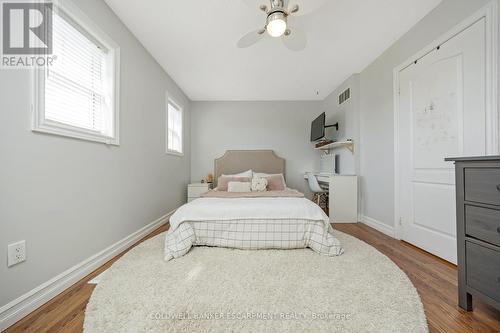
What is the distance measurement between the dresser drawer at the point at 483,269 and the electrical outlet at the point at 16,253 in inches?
104

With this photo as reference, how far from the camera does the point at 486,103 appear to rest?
5.41 feet

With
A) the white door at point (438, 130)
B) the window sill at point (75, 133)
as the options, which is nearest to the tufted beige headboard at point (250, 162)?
the white door at point (438, 130)

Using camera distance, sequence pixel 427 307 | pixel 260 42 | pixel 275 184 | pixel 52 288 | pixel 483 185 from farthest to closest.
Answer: pixel 275 184
pixel 260 42
pixel 52 288
pixel 427 307
pixel 483 185

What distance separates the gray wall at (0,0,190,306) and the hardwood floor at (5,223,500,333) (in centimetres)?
18

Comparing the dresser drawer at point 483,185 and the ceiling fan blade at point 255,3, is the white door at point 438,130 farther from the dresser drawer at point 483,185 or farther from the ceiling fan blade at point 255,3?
the ceiling fan blade at point 255,3

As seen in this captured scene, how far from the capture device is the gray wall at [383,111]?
208 cm

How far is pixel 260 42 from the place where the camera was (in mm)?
2590

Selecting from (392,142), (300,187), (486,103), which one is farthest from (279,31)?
(300,187)

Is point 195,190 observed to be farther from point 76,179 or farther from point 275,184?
point 76,179

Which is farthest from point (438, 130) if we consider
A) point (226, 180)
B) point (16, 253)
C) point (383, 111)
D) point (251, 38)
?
point (16, 253)

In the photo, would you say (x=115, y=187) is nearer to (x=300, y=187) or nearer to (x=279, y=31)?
(x=279, y=31)

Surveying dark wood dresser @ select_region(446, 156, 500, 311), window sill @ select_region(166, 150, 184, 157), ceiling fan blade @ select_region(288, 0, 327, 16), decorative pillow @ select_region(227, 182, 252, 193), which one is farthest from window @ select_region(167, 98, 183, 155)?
dark wood dresser @ select_region(446, 156, 500, 311)

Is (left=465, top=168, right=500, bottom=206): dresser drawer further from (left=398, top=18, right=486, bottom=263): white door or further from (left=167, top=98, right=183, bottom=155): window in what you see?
(left=167, top=98, right=183, bottom=155): window

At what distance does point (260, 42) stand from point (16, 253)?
2875 millimetres
